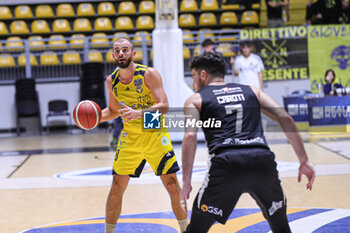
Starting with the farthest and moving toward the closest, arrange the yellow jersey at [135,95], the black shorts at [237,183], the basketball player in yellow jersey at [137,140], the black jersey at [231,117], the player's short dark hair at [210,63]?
the yellow jersey at [135,95], the basketball player in yellow jersey at [137,140], the player's short dark hair at [210,63], the black jersey at [231,117], the black shorts at [237,183]

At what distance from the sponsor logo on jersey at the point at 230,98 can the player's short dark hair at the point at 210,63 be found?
185 millimetres

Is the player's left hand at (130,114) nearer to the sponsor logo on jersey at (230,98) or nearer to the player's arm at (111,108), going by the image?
the player's arm at (111,108)

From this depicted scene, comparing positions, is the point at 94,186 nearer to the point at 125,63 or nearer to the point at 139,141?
the point at 139,141

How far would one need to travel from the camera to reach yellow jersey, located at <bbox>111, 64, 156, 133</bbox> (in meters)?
3.87

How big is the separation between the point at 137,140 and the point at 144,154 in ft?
0.41

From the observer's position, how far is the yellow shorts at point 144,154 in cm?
378

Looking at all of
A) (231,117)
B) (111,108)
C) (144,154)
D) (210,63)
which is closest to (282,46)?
(111,108)

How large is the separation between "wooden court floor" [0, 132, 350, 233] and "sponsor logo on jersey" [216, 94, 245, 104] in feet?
5.18

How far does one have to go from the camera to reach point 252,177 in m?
2.66

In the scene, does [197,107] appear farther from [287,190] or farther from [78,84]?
[78,84]

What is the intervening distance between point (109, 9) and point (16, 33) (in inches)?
126

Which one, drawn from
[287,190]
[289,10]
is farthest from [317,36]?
[287,190]

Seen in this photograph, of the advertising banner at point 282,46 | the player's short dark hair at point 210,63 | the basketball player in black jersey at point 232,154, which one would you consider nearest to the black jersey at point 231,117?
the basketball player in black jersey at point 232,154

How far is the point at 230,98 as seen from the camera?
9.19ft
